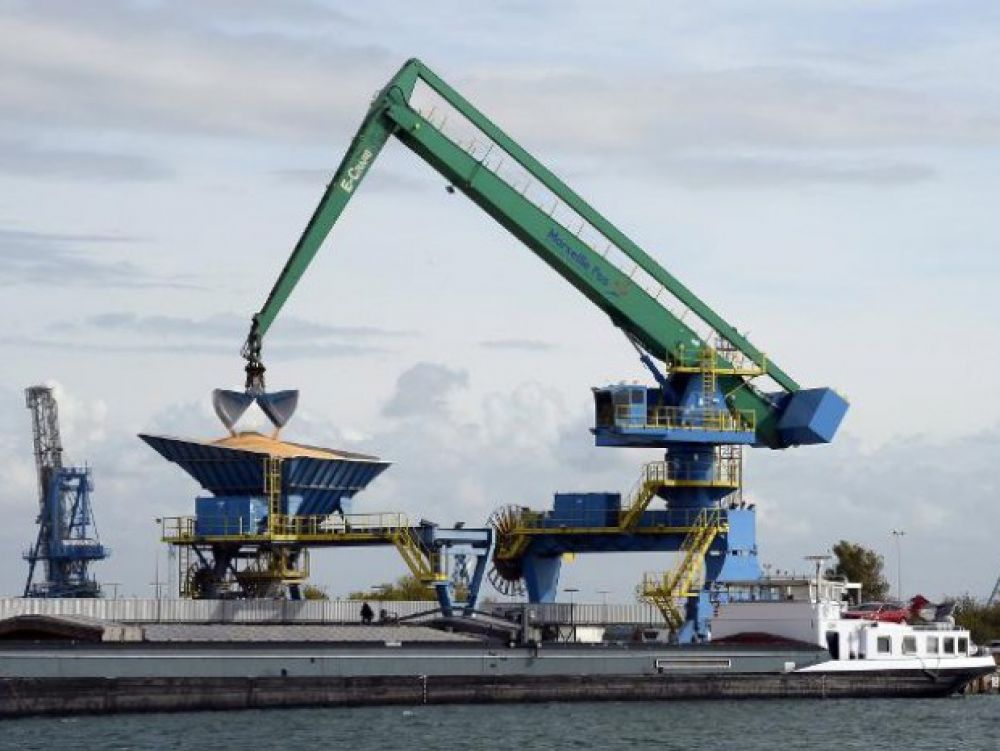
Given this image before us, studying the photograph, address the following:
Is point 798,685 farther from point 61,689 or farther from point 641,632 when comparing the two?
point 61,689

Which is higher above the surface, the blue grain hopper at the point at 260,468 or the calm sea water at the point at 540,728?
the blue grain hopper at the point at 260,468

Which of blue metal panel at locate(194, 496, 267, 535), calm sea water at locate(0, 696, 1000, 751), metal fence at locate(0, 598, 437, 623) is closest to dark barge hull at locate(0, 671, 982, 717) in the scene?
calm sea water at locate(0, 696, 1000, 751)

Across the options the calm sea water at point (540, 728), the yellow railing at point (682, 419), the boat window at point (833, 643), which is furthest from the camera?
the yellow railing at point (682, 419)

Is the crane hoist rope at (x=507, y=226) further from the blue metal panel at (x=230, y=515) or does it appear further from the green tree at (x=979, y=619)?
the green tree at (x=979, y=619)

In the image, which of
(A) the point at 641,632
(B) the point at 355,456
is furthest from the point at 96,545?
(A) the point at 641,632

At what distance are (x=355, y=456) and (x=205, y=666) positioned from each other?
2530 cm

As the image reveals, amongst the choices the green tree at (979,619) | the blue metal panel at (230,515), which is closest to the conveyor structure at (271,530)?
the blue metal panel at (230,515)

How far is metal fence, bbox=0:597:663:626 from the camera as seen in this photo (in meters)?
101

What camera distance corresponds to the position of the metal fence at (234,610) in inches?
3979

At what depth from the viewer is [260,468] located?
351ft

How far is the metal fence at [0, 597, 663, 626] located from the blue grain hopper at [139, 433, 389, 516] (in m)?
4.91

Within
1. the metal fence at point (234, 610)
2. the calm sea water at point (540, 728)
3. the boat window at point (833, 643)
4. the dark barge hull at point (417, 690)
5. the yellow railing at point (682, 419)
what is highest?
the yellow railing at point (682, 419)

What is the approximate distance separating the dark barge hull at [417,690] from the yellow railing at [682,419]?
13.4m

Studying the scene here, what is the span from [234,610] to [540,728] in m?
24.9
